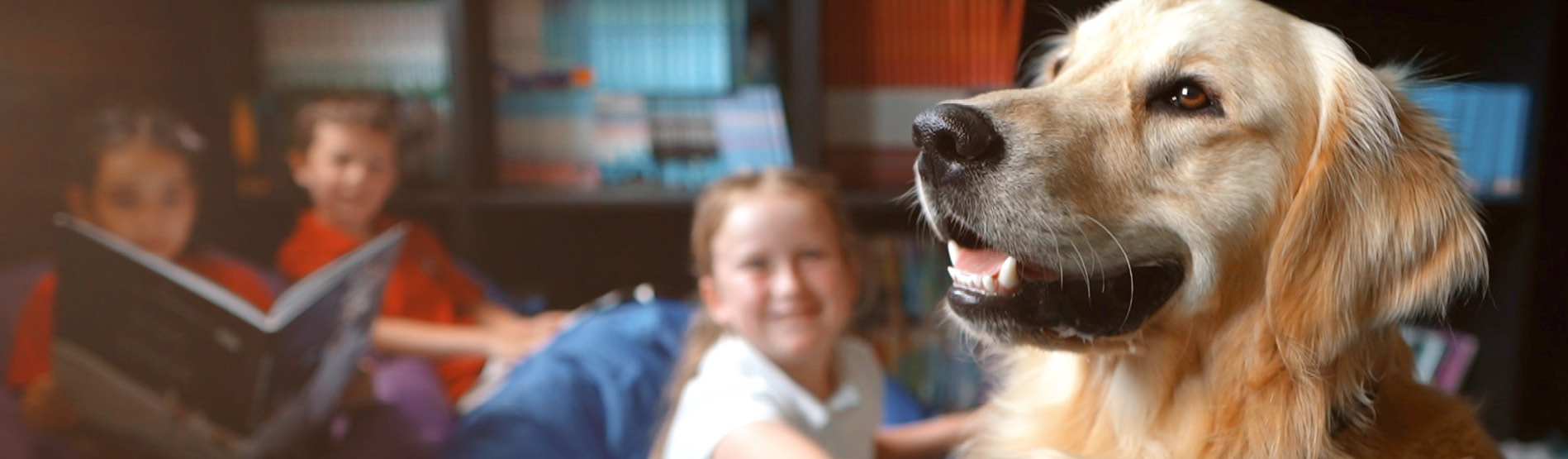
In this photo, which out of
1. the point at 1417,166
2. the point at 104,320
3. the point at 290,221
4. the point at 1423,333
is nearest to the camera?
the point at 1417,166

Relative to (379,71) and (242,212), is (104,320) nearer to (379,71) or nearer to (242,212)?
(242,212)

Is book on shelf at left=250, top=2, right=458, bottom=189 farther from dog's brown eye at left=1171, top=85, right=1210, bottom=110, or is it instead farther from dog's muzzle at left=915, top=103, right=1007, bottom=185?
dog's brown eye at left=1171, top=85, right=1210, bottom=110

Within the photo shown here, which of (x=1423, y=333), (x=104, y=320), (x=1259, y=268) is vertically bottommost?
(x=1423, y=333)

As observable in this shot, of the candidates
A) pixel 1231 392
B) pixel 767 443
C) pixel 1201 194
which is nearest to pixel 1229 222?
pixel 1201 194

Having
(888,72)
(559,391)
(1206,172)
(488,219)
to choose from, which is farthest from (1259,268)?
(488,219)

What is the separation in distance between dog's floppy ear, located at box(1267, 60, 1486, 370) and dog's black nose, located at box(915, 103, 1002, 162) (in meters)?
0.24

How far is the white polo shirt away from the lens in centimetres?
96

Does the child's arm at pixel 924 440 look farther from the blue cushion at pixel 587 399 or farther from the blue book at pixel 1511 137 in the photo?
the blue book at pixel 1511 137

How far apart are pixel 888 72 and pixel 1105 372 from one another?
1.11m

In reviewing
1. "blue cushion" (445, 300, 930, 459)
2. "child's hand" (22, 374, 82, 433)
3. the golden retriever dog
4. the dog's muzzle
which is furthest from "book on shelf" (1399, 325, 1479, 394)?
"child's hand" (22, 374, 82, 433)

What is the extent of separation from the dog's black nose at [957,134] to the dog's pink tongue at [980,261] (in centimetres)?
9

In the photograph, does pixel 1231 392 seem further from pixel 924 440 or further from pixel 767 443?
pixel 924 440

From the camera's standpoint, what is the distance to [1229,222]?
0.72 meters

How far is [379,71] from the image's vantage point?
5.97ft
